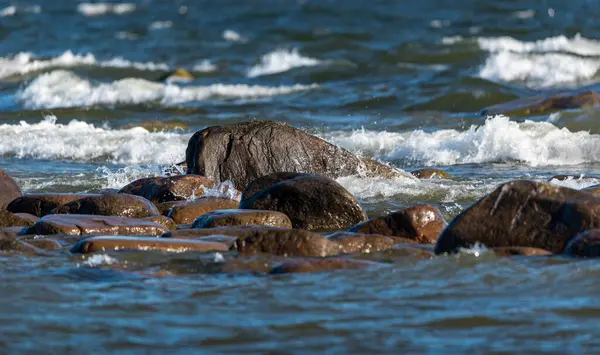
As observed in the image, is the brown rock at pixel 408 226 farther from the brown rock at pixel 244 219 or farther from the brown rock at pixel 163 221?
the brown rock at pixel 163 221

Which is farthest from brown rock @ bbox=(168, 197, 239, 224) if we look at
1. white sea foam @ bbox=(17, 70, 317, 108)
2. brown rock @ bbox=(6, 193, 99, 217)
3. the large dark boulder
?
white sea foam @ bbox=(17, 70, 317, 108)

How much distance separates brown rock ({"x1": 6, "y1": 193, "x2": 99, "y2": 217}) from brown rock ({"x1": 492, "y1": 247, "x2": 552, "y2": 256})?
12.3 ft

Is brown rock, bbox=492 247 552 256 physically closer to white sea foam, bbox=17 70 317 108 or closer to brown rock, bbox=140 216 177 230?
brown rock, bbox=140 216 177 230

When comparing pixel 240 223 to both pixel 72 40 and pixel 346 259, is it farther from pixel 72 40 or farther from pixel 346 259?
pixel 72 40

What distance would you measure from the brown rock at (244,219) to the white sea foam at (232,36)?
2331cm

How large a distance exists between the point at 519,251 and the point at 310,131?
9.51m

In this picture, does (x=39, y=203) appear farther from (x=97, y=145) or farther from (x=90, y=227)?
(x=97, y=145)

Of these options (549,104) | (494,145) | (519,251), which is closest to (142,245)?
(519,251)

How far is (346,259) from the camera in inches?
254

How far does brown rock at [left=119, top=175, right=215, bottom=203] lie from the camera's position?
31.0ft

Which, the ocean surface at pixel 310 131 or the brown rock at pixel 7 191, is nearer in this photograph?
the ocean surface at pixel 310 131

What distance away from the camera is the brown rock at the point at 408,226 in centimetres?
746

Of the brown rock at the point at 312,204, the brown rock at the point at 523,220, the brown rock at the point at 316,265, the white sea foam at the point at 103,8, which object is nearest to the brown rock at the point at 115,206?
the brown rock at the point at 312,204

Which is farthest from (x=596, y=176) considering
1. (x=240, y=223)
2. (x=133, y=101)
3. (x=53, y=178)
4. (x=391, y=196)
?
(x=133, y=101)
